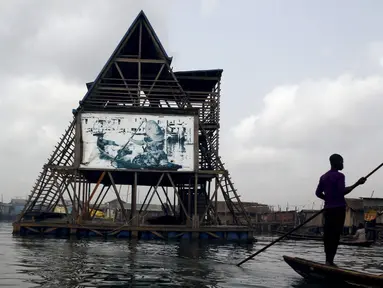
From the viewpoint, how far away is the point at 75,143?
27.7 meters

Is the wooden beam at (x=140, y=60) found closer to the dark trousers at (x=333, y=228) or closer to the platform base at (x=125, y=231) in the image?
the platform base at (x=125, y=231)

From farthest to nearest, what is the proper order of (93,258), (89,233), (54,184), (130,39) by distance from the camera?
(130,39) < (54,184) < (89,233) < (93,258)

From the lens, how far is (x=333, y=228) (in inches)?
347

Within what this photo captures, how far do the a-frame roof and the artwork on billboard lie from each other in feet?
4.52

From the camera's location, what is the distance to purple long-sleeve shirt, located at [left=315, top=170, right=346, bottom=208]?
8.84 metres

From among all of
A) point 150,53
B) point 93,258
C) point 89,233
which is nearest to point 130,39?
point 150,53

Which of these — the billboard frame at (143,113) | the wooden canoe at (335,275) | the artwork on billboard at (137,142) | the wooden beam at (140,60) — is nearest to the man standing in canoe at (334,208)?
the wooden canoe at (335,275)

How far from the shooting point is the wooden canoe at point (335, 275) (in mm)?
7164

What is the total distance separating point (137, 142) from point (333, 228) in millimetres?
20081

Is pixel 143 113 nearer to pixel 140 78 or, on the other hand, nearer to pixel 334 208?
pixel 140 78

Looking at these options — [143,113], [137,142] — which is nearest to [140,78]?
[143,113]

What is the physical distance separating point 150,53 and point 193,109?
6475 millimetres

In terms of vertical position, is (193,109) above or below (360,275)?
above

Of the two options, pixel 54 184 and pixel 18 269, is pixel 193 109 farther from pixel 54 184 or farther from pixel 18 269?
pixel 18 269
